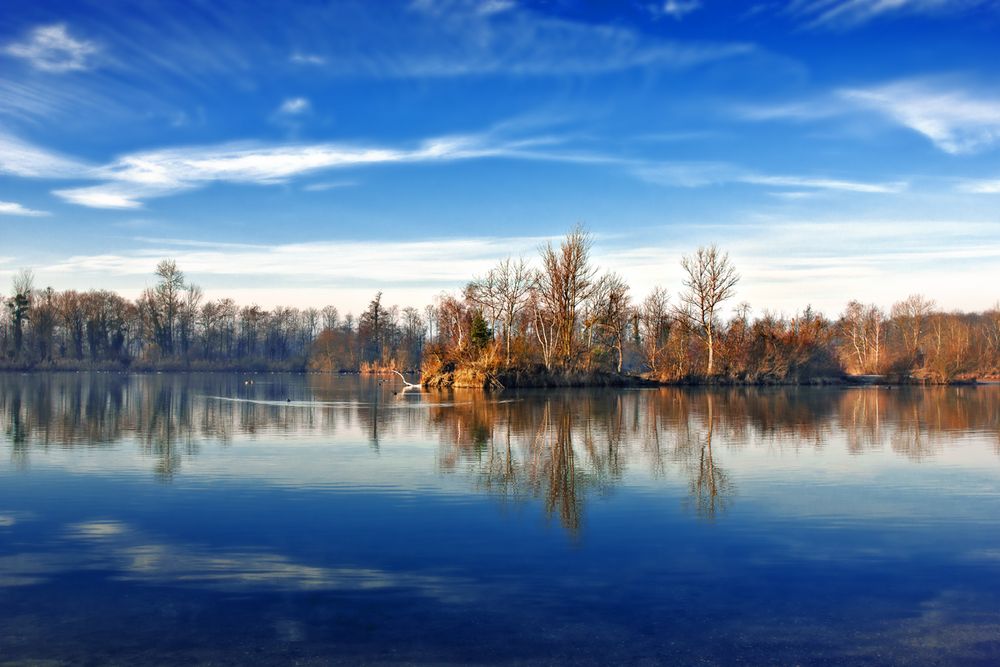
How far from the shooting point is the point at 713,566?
24.9ft

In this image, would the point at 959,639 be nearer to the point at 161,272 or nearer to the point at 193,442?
the point at 193,442

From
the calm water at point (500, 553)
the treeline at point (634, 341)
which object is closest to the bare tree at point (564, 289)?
the treeline at point (634, 341)

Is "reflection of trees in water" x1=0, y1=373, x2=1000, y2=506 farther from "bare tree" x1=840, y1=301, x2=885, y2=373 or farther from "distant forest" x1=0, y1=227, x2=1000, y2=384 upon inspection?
"bare tree" x1=840, y1=301, x2=885, y2=373

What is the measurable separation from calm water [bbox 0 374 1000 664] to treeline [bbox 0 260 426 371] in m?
65.8

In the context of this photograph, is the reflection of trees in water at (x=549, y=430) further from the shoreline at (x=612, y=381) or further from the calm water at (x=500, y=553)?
the shoreline at (x=612, y=381)

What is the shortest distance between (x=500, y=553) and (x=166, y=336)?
91130 mm

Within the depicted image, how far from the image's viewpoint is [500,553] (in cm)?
802

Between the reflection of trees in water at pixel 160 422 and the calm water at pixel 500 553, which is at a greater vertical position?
the reflection of trees in water at pixel 160 422

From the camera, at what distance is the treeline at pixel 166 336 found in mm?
83188

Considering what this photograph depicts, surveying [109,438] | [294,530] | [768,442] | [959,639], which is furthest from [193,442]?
[959,639]

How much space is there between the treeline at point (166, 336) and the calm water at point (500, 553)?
65780 mm

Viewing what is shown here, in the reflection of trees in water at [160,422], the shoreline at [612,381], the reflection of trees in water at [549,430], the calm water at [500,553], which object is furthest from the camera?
the shoreline at [612,381]

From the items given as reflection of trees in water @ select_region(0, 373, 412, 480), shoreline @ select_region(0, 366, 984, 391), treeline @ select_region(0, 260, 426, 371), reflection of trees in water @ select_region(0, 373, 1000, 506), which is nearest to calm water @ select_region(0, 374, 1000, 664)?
reflection of trees in water @ select_region(0, 373, 1000, 506)

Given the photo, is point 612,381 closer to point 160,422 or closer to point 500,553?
point 160,422
